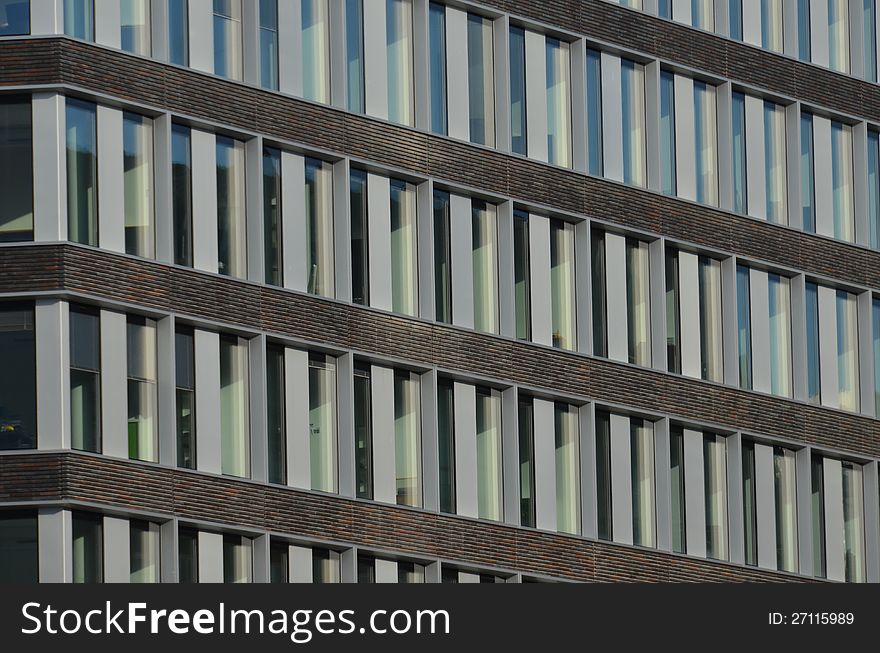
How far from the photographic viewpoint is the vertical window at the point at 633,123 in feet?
242

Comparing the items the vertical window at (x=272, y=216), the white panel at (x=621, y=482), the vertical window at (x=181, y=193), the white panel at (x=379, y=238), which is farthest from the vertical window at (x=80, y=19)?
the white panel at (x=621, y=482)

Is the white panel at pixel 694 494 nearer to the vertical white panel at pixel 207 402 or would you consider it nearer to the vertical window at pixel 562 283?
the vertical window at pixel 562 283

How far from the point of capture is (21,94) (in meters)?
62.6

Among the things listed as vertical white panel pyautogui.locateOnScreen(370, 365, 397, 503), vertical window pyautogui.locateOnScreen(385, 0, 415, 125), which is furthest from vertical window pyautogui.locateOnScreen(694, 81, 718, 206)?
vertical white panel pyautogui.locateOnScreen(370, 365, 397, 503)

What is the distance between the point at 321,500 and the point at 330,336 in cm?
351

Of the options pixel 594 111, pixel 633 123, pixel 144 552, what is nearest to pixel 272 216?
pixel 144 552

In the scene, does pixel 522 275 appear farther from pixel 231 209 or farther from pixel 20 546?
pixel 20 546

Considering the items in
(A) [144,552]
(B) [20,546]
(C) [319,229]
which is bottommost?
(B) [20,546]

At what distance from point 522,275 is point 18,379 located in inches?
542

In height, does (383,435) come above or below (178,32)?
below

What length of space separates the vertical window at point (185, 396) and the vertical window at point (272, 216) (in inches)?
104

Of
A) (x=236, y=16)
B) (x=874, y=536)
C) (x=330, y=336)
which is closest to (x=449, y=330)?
(x=330, y=336)

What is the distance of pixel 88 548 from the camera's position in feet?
202

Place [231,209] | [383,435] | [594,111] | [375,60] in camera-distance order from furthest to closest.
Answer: [594,111]
[375,60]
[383,435]
[231,209]
